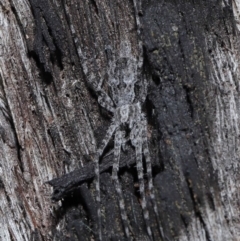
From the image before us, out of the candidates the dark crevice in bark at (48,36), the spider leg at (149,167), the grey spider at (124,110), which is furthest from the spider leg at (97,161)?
the dark crevice in bark at (48,36)

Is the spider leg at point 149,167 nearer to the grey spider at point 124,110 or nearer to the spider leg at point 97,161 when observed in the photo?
the grey spider at point 124,110

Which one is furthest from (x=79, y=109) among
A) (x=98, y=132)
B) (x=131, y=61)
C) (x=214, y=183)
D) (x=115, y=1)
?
(x=214, y=183)

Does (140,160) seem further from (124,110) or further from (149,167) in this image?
(124,110)

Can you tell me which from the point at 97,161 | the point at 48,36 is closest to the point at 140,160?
the point at 97,161

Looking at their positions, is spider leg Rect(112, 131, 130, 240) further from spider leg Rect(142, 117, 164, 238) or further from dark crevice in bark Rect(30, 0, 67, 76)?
dark crevice in bark Rect(30, 0, 67, 76)

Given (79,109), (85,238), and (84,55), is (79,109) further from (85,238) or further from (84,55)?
(85,238)

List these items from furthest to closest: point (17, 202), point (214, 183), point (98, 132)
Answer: point (17, 202), point (98, 132), point (214, 183)

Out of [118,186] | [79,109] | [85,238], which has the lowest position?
[85,238]

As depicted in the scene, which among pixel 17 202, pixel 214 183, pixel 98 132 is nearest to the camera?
pixel 214 183
